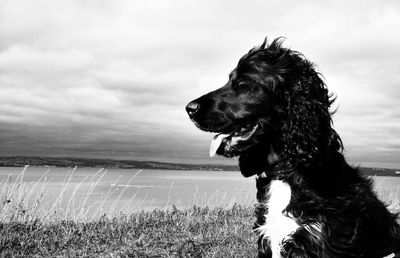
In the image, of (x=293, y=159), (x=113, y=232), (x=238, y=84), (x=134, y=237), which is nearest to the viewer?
(x=293, y=159)

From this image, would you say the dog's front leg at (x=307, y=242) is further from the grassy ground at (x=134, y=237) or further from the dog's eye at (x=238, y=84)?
the grassy ground at (x=134, y=237)

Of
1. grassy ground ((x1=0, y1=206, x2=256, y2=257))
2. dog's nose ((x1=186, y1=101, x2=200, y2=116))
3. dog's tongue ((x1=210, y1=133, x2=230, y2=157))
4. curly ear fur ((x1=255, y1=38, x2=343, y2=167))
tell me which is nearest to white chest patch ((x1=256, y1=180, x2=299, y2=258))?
curly ear fur ((x1=255, y1=38, x2=343, y2=167))

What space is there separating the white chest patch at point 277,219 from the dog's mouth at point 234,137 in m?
0.49

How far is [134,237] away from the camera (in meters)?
7.18

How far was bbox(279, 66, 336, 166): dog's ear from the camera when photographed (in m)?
4.18

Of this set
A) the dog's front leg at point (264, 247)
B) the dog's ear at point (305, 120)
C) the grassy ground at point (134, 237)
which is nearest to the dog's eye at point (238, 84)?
the dog's ear at point (305, 120)

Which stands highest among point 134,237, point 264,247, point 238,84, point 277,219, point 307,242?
point 238,84

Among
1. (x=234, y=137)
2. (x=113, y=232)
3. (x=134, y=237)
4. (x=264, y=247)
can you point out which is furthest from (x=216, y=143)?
(x=113, y=232)

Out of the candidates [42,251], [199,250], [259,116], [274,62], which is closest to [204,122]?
[259,116]

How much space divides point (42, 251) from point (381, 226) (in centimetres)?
444

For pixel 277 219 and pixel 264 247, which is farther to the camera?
pixel 264 247

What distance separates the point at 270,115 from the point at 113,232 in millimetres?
4016

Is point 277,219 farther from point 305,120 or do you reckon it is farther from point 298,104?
point 298,104

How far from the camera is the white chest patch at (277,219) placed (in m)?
4.03
